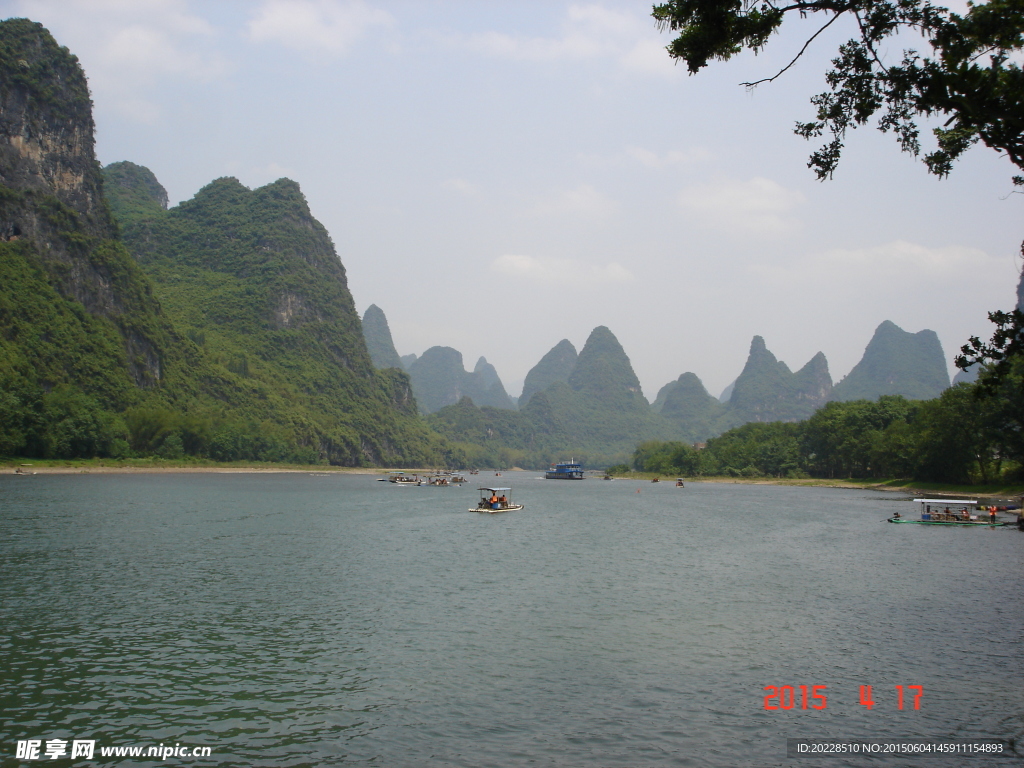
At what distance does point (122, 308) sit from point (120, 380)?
26146 mm

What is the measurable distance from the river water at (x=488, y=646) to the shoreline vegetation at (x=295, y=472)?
148 feet

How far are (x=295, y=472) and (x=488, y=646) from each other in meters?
151

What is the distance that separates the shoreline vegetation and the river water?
45.0 m

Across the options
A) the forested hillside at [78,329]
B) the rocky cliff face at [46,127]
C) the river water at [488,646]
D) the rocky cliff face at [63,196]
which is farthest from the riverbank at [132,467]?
the river water at [488,646]

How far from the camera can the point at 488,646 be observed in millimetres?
21406

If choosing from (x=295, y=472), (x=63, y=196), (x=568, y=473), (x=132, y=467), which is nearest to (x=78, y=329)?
(x=132, y=467)

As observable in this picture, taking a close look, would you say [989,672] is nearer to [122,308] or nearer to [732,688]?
[732,688]

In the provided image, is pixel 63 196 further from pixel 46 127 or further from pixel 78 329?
pixel 78 329

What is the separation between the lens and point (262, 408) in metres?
184

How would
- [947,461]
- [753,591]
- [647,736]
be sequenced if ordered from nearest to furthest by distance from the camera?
[647,736]
[753,591]
[947,461]

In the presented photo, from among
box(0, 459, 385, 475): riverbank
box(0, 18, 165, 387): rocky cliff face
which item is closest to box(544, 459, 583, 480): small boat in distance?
box(0, 459, 385, 475): riverbank

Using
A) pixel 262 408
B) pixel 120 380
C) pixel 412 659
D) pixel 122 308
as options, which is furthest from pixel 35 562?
pixel 262 408

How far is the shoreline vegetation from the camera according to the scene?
84731 millimetres

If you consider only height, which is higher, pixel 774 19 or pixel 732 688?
pixel 774 19
